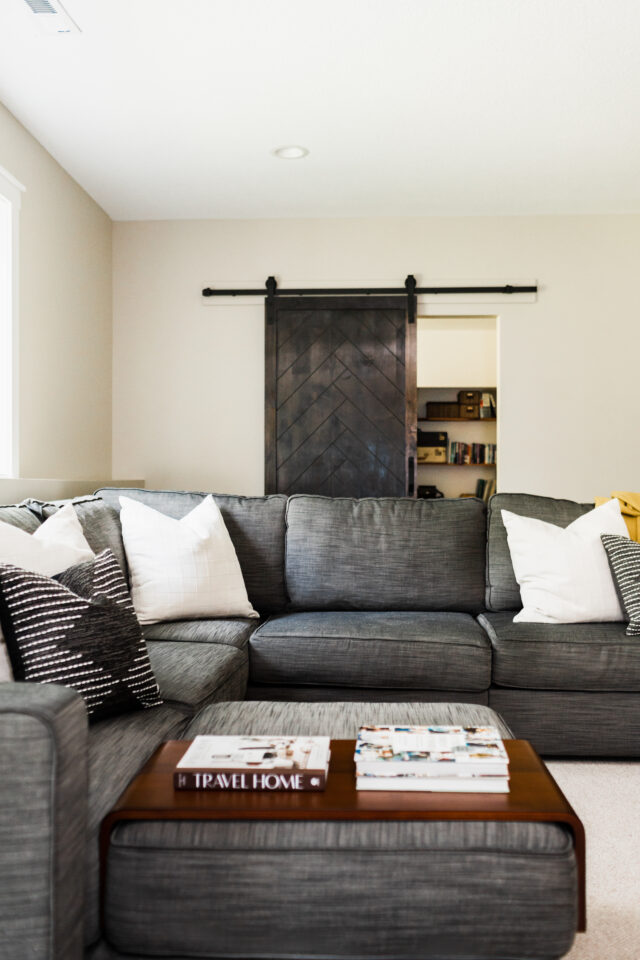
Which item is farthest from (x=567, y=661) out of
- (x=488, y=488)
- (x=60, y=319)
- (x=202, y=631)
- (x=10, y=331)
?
(x=488, y=488)

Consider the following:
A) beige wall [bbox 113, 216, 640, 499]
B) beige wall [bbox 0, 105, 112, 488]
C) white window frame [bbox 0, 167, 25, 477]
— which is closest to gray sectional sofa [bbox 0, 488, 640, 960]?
white window frame [bbox 0, 167, 25, 477]

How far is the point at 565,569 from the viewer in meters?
2.81

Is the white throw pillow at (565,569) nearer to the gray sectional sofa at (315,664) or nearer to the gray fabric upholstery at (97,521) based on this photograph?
the gray sectional sofa at (315,664)

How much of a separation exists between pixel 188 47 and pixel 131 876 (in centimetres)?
305

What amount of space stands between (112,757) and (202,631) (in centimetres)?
117

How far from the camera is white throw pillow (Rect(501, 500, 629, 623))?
2.76 meters

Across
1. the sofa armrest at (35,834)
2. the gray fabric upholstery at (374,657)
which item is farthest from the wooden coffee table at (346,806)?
the gray fabric upholstery at (374,657)

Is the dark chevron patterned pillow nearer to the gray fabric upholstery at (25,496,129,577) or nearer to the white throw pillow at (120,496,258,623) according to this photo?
the gray fabric upholstery at (25,496,129,577)

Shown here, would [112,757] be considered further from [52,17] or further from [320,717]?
[52,17]

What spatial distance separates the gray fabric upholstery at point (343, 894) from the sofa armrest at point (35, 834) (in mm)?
140

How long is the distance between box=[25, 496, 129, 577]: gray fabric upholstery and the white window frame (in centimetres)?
90

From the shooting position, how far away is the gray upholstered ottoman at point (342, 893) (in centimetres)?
120

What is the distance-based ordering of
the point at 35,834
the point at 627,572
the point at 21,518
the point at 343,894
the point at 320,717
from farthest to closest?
the point at 627,572 → the point at 21,518 → the point at 320,717 → the point at 343,894 → the point at 35,834

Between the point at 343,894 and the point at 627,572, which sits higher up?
the point at 627,572
